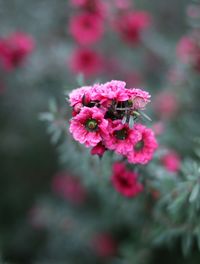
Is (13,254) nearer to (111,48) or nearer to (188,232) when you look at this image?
(188,232)

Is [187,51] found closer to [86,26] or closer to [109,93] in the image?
[86,26]

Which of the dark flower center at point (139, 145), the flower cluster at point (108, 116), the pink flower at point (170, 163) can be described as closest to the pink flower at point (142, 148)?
the dark flower center at point (139, 145)

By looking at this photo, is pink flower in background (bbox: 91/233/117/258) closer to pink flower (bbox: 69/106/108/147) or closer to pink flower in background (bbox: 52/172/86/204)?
pink flower in background (bbox: 52/172/86/204)

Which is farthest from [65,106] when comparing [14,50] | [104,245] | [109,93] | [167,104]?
[104,245]

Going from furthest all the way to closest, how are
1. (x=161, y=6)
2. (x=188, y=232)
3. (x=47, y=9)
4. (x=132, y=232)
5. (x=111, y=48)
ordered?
(x=161, y=6)
(x=111, y=48)
(x=47, y=9)
(x=132, y=232)
(x=188, y=232)

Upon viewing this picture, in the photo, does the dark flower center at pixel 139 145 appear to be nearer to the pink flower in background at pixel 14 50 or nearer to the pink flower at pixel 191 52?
the pink flower at pixel 191 52

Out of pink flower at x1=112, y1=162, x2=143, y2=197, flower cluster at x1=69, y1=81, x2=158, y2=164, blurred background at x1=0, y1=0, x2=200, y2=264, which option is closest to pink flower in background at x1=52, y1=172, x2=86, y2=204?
blurred background at x1=0, y1=0, x2=200, y2=264

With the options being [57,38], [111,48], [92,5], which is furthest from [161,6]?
[92,5]
